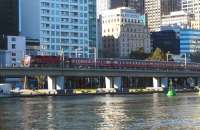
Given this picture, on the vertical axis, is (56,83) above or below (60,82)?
below

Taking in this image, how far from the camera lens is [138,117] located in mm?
83625

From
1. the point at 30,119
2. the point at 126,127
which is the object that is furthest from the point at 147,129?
the point at 30,119

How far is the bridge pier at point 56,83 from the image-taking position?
625 ft

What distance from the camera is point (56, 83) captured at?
192 metres

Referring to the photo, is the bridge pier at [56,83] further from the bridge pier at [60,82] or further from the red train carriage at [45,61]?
the red train carriage at [45,61]

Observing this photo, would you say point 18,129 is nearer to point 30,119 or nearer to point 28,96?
point 30,119

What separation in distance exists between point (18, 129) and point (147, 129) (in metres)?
15.0

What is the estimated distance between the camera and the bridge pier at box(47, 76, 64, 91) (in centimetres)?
19038

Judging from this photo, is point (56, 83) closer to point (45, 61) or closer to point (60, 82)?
point (60, 82)

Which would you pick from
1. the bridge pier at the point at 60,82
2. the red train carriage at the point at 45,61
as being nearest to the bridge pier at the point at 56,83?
the bridge pier at the point at 60,82

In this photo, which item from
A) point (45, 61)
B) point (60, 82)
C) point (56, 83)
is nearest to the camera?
point (45, 61)

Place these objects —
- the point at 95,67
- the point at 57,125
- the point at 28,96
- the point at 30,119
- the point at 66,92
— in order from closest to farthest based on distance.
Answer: the point at 57,125 → the point at 30,119 → the point at 28,96 → the point at 66,92 → the point at 95,67

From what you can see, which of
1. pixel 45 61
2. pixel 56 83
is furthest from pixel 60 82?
pixel 45 61

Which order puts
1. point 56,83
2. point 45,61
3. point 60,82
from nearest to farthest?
point 45,61 → point 60,82 → point 56,83
